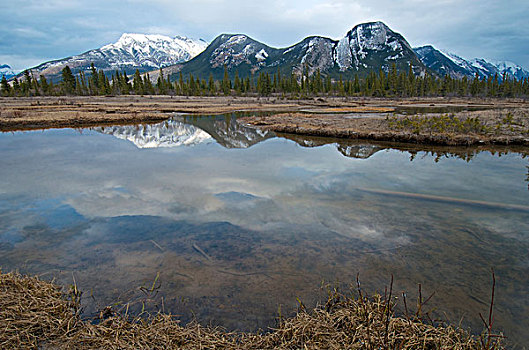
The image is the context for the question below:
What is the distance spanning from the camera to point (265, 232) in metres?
8.38

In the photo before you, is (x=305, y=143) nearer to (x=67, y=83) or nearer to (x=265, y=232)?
(x=265, y=232)

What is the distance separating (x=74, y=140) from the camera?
1025 inches

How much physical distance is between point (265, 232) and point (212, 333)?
4.06m

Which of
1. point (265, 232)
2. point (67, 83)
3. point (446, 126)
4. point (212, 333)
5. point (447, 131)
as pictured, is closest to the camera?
point (212, 333)

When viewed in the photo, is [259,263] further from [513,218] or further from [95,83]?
[95,83]

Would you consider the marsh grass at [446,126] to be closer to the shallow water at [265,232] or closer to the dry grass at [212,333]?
the shallow water at [265,232]

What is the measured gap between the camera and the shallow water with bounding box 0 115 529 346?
568 centimetres

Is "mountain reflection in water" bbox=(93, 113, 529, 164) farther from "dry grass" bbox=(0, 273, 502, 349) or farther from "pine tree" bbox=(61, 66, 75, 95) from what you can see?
"pine tree" bbox=(61, 66, 75, 95)

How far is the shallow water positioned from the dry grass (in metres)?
0.59

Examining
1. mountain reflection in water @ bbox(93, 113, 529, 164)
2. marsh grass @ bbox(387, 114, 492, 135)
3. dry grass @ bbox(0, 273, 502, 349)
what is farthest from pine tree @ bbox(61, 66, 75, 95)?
A: dry grass @ bbox(0, 273, 502, 349)

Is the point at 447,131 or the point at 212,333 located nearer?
the point at 212,333

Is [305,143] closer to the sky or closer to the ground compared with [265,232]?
closer to the sky

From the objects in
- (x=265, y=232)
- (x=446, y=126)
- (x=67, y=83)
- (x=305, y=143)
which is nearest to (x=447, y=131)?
(x=446, y=126)

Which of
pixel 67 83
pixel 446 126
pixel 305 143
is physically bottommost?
pixel 305 143
